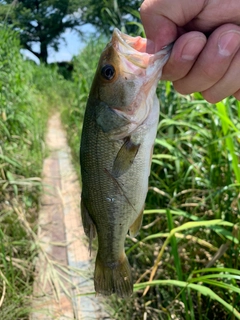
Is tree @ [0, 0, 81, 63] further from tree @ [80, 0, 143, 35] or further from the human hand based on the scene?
the human hand

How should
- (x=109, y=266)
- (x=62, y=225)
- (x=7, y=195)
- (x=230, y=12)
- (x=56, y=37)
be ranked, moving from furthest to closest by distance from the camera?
(x=62, y=225), (x=56, y=37), (x=7, y=195), (x=109, y=266), (x=230, y=12)

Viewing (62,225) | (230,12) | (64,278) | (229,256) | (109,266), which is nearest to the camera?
(230,12)

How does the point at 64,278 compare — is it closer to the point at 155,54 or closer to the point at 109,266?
the point at 109,266

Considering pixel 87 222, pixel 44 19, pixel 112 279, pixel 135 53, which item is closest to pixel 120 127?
pixel 135 53

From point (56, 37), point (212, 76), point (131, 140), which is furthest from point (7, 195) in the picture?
point (212, 76)

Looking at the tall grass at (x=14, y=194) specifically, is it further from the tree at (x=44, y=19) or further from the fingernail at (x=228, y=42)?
the fingernail at (x=228, y=42)

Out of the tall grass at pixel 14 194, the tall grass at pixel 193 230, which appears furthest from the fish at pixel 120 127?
the tall grass at pixel 14 194

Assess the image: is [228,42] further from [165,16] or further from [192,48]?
[165,16]
